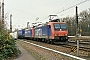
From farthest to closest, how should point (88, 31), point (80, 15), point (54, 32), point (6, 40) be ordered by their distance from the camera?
point (80, 15) → point (88, 31) → point (54, 32) → point (6, 40)

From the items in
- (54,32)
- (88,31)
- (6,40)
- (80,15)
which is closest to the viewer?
(6,40)

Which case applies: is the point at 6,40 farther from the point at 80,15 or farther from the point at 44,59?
the point at 80,15

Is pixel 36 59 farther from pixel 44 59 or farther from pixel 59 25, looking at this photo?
pixel 59 25

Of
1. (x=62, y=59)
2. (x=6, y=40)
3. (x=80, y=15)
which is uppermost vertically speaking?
(x=80, y=15)

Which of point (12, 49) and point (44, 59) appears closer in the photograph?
point (44, 59)

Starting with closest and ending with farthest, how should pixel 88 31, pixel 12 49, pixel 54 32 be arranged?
1. pixel 12 49
2. pixel 54 32
3. pixel 88 31

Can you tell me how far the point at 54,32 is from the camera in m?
26.2

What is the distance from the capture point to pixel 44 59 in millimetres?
12148

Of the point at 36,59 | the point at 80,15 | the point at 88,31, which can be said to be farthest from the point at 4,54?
the point at 80,15

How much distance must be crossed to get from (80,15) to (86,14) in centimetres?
286

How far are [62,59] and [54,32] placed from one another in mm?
14108

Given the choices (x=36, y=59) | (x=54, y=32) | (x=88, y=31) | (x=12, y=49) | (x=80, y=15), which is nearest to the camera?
(x=36, y=59)

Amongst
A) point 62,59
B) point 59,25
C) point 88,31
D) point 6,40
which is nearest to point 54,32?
A: point 59,25

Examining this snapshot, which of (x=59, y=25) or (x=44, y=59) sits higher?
(x=59, y=25)
